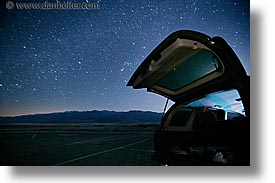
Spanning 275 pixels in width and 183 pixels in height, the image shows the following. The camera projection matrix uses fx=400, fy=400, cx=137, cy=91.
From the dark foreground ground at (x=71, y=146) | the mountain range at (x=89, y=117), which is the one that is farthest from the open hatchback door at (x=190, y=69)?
the dark foreground ground at (x=71, y=146)

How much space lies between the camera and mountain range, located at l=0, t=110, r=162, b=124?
108 inches

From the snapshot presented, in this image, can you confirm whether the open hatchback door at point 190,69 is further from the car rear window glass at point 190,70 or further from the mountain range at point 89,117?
the mountain range at point 89,117

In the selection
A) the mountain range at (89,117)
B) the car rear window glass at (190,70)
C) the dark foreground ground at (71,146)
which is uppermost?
the car rear window glass at (190,70)

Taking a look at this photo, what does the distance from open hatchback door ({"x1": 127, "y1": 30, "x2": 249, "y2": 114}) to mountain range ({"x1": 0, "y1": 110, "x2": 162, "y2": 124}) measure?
0.19 metres

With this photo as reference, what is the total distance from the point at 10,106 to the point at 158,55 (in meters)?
1.08

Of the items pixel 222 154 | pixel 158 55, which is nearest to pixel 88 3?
pixel 158 55

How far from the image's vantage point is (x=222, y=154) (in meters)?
2.73

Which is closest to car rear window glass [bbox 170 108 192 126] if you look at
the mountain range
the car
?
the car

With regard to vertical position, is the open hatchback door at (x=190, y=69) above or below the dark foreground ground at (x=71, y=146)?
above

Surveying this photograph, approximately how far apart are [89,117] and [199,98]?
0.77 meters

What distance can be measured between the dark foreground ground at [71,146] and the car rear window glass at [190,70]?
0.34 meters

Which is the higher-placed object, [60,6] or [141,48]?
[60,6]

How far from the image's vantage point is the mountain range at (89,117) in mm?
2748

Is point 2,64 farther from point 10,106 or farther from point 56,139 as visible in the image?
point 56,139
